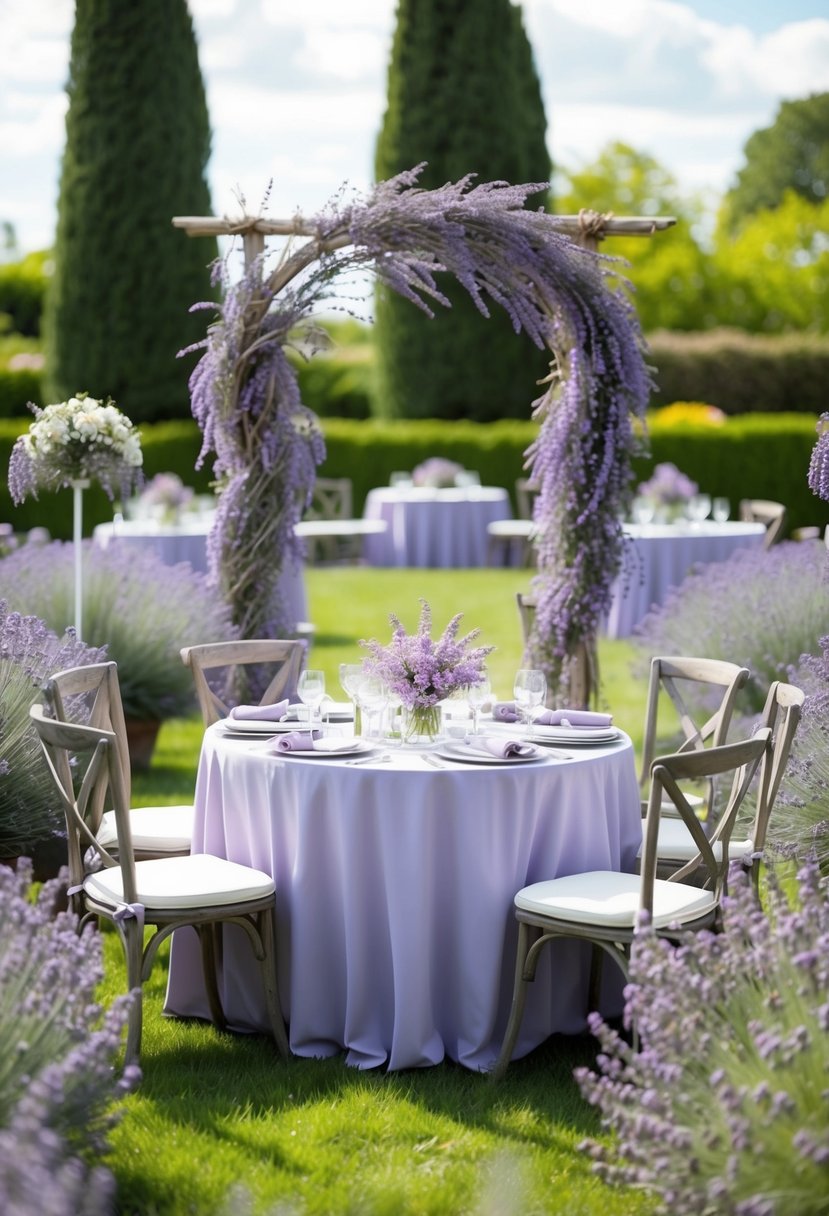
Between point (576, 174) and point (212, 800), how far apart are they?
1544 inches

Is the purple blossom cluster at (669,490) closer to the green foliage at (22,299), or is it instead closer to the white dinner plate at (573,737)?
the white dinner plate at (573,737)

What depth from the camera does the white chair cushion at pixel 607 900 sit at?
3.66 metres

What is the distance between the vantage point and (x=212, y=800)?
4.27 meters

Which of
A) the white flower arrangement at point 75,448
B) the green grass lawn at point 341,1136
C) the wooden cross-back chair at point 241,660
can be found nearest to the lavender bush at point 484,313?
the white flower arrangement at point 75,448

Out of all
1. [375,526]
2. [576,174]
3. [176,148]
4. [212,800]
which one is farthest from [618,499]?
[576,174]

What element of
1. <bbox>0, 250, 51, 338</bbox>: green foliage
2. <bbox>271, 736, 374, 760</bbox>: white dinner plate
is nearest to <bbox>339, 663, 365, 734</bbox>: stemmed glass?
<bbox>271, 736, 374, 760</bbox>: white dinner plate

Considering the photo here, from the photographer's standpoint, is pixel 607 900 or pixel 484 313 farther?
pixel 484 313

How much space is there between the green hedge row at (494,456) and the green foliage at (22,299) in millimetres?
21162

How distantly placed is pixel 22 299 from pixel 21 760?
3366 centimetres

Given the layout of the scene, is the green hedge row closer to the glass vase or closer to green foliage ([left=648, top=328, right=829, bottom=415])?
green foliage ([left=648, top=328, right=829, bottom=415])

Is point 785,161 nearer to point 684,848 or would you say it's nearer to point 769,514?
point 769,514

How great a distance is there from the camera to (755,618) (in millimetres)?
6699

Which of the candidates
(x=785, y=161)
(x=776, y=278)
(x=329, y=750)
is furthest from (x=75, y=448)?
(x=785, y=161)

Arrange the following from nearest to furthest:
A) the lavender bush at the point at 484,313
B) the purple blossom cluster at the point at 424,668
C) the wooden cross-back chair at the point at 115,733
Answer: the purple blossom cluster at the point at 424,668 < the wooden cross-back chair at the point at 115,733 < the lavender bush at the point at 484,313
